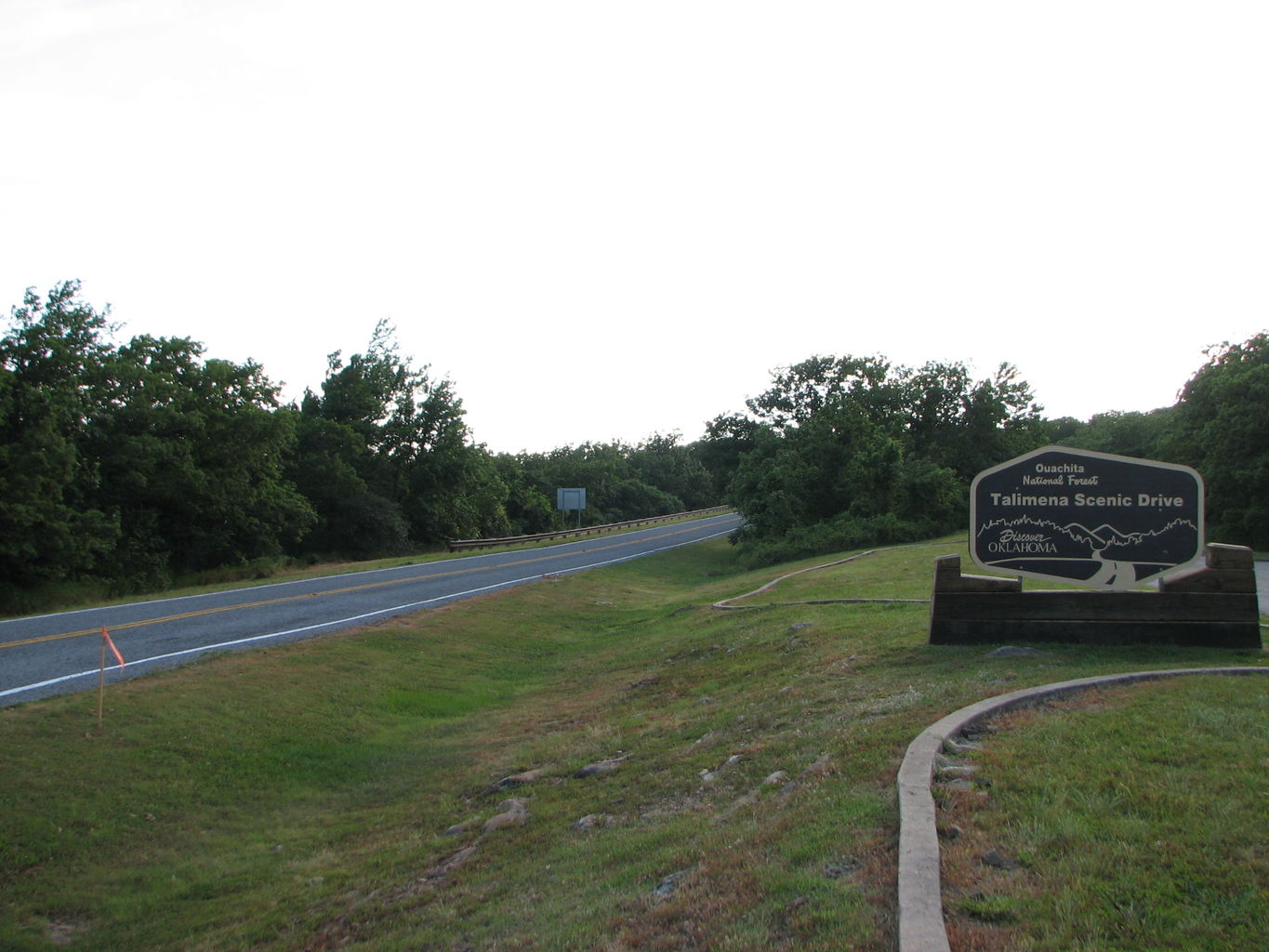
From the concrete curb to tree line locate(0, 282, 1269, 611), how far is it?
2493 cm

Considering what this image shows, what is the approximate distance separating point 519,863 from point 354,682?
816 centimetres

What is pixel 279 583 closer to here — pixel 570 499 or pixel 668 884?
pixel 668 884

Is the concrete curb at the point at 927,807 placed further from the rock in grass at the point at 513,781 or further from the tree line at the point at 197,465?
the tree line at the point at 197,465

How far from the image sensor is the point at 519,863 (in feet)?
21.2

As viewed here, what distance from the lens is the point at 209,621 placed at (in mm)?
17688

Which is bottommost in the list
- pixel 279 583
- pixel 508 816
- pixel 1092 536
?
pixel 508 816

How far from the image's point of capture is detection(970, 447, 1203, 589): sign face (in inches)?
394

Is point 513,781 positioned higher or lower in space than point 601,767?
Result: lower

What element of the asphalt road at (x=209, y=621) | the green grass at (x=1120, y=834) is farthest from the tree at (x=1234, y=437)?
the green grass at (x=1120, y=834)

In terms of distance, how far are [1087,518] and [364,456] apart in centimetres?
4574

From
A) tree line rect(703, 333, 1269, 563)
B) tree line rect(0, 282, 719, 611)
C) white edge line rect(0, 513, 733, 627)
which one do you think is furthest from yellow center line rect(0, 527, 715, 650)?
tree line rect(703, 333, 1269, 563)

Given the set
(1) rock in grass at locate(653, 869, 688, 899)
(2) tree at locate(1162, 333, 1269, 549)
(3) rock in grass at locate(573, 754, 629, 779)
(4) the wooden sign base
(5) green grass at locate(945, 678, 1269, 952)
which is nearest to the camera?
(5) green grass at locate(945, 678, 1269, 952)

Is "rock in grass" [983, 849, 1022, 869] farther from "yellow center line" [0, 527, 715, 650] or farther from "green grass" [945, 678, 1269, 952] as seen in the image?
"yellow center line" [0, 527, 715, 650]

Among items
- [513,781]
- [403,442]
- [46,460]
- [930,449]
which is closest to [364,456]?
[403,442]
